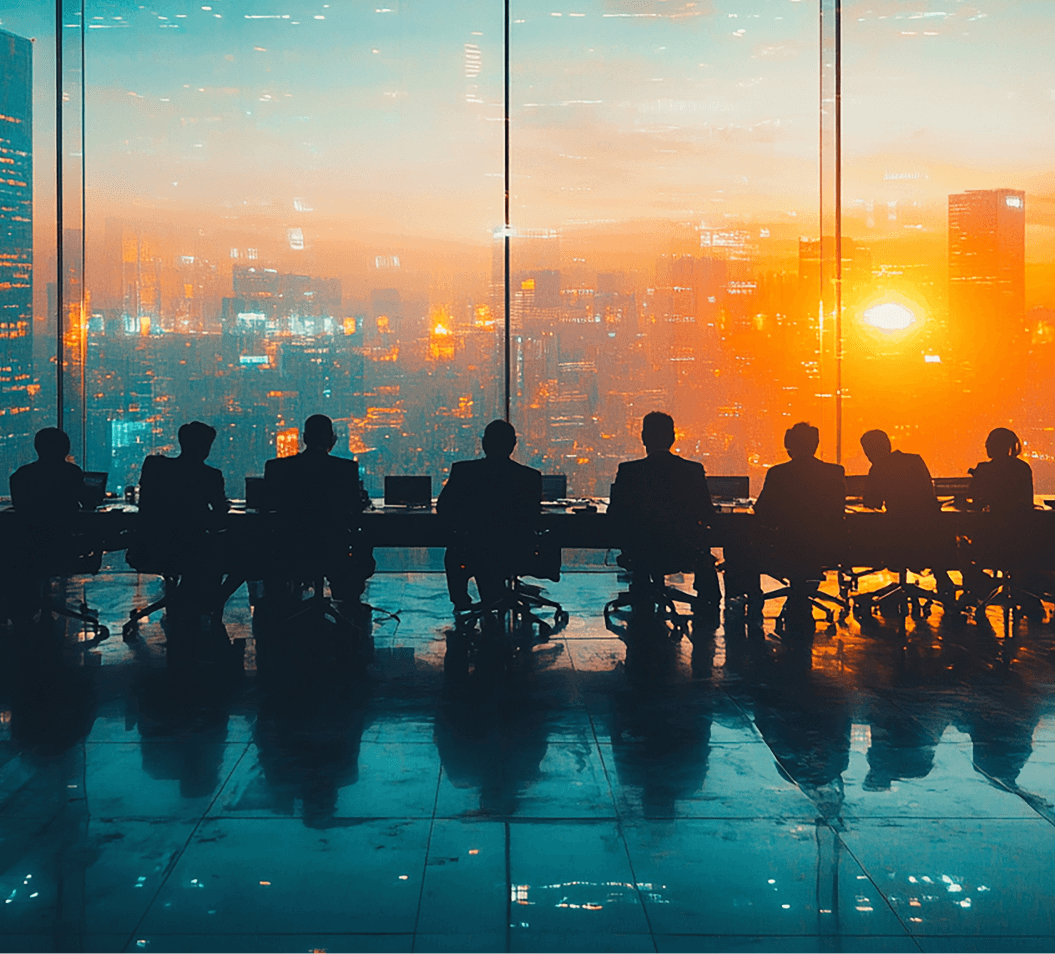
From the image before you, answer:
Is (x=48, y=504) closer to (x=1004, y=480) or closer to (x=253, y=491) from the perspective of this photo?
(x=253, y=491)

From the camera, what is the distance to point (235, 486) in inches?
288

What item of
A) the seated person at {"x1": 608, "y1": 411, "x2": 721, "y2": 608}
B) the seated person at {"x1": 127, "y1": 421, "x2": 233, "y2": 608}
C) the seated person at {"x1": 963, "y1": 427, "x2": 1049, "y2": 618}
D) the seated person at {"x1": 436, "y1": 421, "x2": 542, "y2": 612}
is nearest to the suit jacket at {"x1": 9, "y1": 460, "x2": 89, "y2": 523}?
the seated person at {"x1": 127, "y1": 421, "x2": 233, "y2": 608}

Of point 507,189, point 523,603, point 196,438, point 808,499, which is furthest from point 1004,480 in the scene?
point 196,438

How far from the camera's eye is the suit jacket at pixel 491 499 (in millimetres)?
5387

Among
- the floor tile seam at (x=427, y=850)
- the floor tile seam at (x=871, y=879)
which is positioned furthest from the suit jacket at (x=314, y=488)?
the floor tile seam at (x=871, y=879)

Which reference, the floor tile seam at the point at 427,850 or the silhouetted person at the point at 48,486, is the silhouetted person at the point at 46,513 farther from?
the floor tile seam at the point at 427,850

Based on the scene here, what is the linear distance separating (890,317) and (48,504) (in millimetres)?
6605

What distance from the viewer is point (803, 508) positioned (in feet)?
18.5

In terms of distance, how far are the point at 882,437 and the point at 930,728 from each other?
106 inches

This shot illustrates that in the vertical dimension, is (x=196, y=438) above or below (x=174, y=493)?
above

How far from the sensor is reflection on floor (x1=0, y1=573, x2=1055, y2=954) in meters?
2.30

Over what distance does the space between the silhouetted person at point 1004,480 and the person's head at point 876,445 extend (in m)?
0.55

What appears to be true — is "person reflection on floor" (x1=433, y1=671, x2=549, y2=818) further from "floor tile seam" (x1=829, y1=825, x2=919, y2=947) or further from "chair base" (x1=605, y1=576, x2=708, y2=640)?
"chair base" (x1=605, y1=576, x2=708, y2=640)

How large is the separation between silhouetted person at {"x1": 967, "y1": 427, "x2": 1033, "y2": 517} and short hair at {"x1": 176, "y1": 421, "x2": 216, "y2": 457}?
4.45 metres
